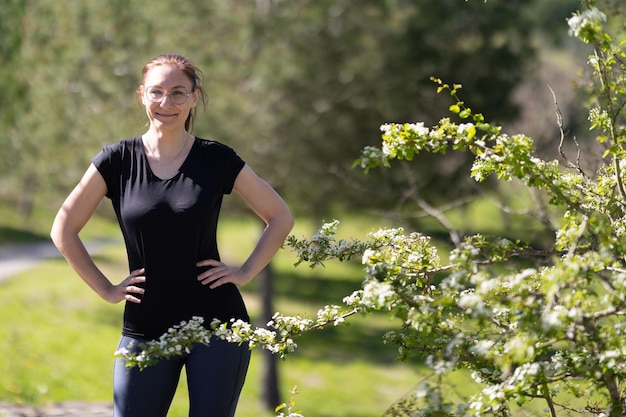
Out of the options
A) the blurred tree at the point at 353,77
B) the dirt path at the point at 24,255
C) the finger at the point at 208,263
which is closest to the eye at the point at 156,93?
the finger at the point at 208,263

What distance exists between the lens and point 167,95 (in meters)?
3.24

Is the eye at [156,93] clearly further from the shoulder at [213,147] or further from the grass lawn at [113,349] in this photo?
the grass lawn at [113,349]

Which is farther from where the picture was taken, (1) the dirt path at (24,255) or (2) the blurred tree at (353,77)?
(1) the dirt path at (24,255)

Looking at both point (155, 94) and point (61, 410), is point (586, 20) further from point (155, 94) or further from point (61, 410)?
point (61, 410)

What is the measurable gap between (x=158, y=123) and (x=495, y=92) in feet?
46.5

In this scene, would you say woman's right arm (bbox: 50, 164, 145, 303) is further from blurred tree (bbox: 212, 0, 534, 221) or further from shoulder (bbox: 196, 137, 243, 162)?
blurred tree (bbox: 212, 0, 534, 221)

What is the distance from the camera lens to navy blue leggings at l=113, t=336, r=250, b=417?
3.11 m

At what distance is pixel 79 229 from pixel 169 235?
0.39 m

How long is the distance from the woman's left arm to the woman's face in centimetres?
30

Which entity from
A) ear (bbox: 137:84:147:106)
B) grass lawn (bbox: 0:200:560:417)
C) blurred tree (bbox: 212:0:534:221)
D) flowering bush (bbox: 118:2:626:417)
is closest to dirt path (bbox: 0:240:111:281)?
grass lawn (bbox: 0:200:560:417)

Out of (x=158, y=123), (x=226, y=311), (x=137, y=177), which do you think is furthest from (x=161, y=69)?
(x=226, y=311)

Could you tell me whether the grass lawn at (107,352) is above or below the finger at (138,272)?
above

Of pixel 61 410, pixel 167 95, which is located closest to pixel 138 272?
pixel 167 95

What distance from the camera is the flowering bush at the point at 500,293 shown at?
2516 millimetres
